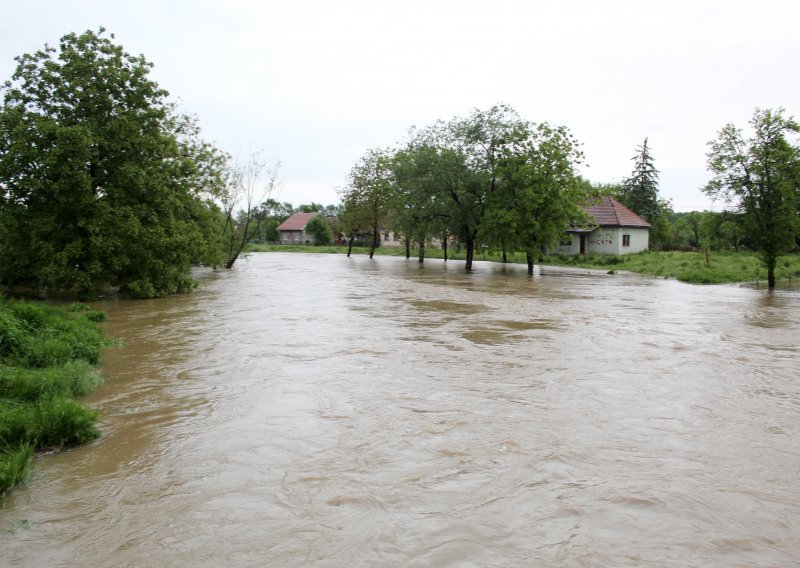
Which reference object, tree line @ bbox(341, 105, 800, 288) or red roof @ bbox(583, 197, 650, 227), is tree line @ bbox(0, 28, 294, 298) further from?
red roof @ bbox(583, 197, 650, 227)

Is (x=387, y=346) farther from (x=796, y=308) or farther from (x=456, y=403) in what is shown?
(x=796, y=308)

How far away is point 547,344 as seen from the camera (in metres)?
12.6

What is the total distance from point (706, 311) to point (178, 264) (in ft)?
62.8

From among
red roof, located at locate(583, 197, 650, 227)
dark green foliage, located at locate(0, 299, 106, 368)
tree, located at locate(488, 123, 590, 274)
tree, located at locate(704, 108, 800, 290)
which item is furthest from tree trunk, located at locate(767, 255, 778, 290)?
dark green foliage, located at locate(0, 299, 106, 368)

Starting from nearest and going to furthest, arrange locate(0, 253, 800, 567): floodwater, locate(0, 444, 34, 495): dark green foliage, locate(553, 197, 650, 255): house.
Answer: locate(0, 253, 800, 567): floodwater
locate(0, 444, 34, 495): dark green foliage
locate(553, 197, 650, 255): house

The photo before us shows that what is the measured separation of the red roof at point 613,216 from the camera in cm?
5222

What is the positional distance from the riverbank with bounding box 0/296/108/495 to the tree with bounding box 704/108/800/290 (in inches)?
1043

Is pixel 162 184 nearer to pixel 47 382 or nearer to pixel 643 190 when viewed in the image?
pixel 47 382

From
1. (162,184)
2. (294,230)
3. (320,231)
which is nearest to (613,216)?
(162,184)

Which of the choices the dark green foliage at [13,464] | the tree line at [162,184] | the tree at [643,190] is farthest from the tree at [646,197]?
the dark green foliage at [13,464]

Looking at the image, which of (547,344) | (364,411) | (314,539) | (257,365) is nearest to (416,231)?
(547,344)

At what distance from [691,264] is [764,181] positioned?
1322cm

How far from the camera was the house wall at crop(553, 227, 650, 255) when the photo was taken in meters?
52.5

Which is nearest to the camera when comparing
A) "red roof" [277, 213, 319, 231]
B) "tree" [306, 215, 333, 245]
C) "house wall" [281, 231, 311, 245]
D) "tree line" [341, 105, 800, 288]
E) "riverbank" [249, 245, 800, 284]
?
"tree line" [341, 105, 800, 288]
